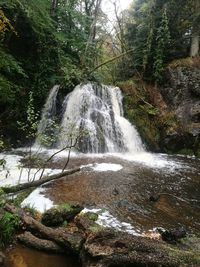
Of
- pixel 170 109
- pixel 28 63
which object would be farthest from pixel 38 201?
pixel 170 109

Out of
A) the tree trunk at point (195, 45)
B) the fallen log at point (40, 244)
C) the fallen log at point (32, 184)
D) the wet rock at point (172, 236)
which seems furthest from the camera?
the tree trunk at point (195, 45)

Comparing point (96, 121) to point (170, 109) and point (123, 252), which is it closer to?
point (170, 109)

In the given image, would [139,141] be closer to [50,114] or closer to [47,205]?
[50,114]

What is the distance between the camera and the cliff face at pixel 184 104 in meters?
15.9

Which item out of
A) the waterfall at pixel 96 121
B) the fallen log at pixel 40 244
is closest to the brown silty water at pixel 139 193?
the fallen log at pixel 40 244

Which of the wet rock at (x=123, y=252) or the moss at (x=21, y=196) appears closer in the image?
the wet rock at (x=123, y=252)

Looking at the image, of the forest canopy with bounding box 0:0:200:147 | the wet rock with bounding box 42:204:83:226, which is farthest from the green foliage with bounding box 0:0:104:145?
the wet rock with bounding box 42:204:83:226

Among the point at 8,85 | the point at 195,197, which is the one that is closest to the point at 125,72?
the point at 8,85

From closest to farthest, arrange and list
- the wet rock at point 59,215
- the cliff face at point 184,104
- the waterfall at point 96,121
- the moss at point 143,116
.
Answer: the wet rock at point 59,215, the waterfall at point 96,121, the cliff face at point 184,104, the moss at point 143,116

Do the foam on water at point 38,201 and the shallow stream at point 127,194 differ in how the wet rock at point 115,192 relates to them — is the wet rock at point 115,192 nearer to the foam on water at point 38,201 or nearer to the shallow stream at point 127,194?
the shallow stream at point 127,194

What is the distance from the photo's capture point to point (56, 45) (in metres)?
16.8

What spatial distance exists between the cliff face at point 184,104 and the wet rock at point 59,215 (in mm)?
10860

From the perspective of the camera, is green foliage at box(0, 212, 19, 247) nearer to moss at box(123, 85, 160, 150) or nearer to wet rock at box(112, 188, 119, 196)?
wet rock at box(112, 188, 119, 196)

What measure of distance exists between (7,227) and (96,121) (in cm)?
1086
